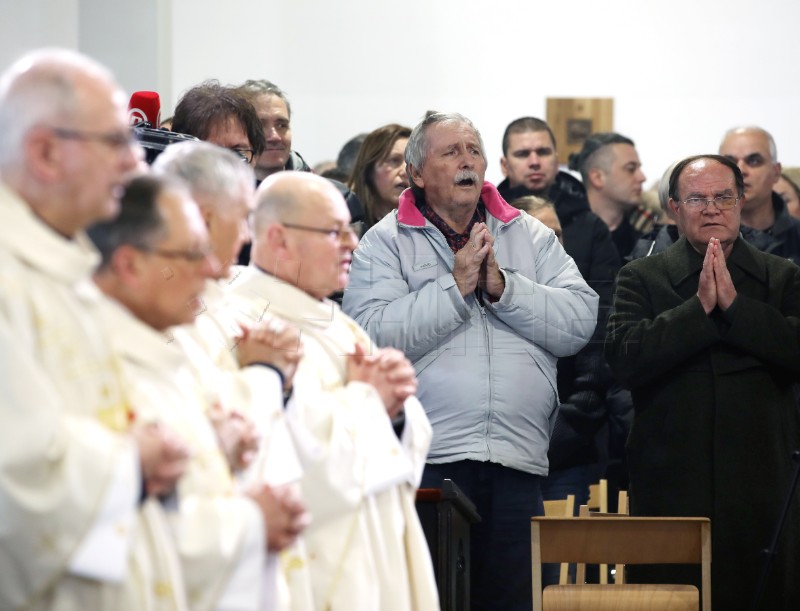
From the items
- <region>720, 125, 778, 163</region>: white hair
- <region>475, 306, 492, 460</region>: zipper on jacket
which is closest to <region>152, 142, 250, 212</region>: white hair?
<region>475, 306, 492, 460</region>: zipper on jacket

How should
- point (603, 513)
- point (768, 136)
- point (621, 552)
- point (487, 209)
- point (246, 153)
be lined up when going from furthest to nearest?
point (768, 136) → point (603, 513) → point (487, 209) → point (621, 552) → point (246, 153)

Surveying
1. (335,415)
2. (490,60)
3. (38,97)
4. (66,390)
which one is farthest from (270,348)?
(490,60)

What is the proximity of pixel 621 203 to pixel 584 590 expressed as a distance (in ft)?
8.92

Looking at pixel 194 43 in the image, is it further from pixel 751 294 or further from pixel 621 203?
pixel 751 294

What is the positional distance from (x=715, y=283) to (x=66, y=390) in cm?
269

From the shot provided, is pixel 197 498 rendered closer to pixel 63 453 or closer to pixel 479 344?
pixel 63 453

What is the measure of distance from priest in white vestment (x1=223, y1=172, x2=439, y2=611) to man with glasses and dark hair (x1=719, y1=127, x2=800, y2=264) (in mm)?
2727

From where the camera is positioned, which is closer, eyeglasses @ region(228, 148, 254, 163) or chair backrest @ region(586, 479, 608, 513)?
eyeglasses @ region(228, 148, 254, 163)

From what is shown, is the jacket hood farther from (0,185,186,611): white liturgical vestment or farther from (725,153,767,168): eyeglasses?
(0,185,186,611): white liturgical vestment

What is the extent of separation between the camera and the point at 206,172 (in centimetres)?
268

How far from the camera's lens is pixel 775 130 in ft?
23.7

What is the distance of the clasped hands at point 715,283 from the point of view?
429cm

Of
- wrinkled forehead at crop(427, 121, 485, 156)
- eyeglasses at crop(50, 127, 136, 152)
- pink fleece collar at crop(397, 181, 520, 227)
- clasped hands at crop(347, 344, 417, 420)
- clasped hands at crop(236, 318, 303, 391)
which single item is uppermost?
wrinkled forehead at crop(427, 121, 485, 156)

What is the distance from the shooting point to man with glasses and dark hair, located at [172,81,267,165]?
3891 millimetres
